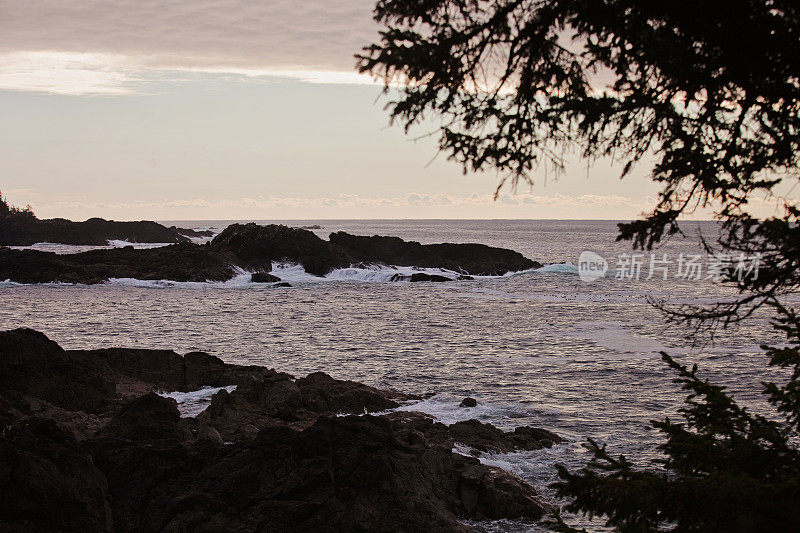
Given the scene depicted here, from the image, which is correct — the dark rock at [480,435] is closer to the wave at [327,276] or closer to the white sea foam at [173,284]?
the white sea foam at [173,284]

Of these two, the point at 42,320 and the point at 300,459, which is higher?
the point at 300,459

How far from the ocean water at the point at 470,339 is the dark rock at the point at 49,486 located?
584 centimetres

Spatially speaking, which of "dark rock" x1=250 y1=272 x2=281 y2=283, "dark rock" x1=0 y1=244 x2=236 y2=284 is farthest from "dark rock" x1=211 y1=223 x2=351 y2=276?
"dark rock" x1=250 y1=272 x2=281 y2=283

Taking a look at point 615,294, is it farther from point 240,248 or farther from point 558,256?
point 558,256

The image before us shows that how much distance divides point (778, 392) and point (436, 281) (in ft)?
190

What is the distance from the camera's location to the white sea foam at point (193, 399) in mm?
16719

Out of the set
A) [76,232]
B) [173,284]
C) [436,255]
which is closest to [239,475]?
[173,284]

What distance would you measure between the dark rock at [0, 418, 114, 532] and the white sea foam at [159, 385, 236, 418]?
22.1ft

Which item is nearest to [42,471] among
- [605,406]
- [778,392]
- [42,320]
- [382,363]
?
[778,392]

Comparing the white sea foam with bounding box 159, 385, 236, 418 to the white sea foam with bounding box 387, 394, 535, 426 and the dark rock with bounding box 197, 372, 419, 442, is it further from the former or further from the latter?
the white sea foam with bounding box 387, 394, 535, 426

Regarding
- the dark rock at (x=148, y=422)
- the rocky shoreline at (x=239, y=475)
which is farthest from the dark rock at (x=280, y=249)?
the rocky shoreline at (x=239, y=475)

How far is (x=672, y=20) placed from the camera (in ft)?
18.7

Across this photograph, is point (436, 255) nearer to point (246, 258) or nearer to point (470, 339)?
point (246, 258)

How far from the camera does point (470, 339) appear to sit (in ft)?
104
